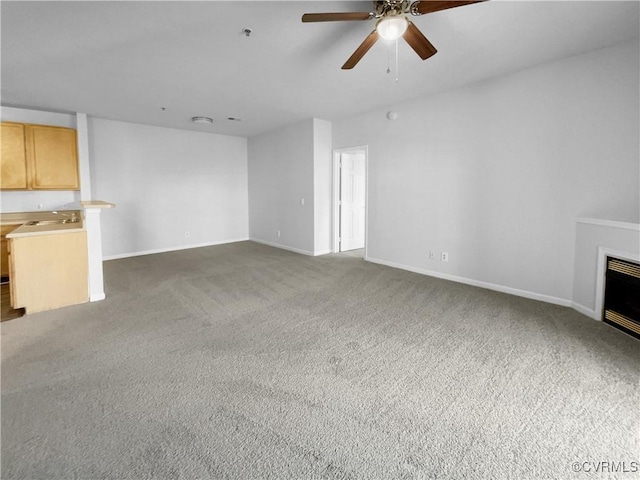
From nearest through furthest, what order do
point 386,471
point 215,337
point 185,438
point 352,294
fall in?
point 386,471 → point 185,438 → point 215,337 → point 352,294

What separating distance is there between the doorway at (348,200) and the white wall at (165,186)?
2787 mm

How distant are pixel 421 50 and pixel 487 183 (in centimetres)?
215

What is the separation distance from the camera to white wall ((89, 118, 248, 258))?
232 inches

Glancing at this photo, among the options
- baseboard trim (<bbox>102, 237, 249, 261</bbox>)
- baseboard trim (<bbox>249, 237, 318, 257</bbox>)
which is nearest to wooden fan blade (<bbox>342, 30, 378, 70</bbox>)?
baseboard trim (<bbox>249, 237, 318, 257</bbox>)

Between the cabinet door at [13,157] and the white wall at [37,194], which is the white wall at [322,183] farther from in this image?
the cabinet door at [13,157]

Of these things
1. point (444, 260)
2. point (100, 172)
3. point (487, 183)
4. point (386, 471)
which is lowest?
point (386, 471)

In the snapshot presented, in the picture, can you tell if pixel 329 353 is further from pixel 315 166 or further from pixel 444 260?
pixel 315 166

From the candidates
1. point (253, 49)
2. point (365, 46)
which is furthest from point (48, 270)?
point (365, 46)

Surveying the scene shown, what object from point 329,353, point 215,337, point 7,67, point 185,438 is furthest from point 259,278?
point 7,67

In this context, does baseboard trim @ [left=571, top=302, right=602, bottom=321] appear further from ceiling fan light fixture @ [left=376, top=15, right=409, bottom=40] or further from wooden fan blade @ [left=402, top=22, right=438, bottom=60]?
ceiling fan light fixture @ [left=376, top=15, right=409, bottom=40]

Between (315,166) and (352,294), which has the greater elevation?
(315,166)

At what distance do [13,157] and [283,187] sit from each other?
172 inches

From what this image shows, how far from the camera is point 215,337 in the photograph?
9.02 feet

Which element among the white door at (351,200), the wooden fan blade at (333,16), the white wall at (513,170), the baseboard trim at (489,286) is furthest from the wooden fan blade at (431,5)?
the white door at (351,200)
